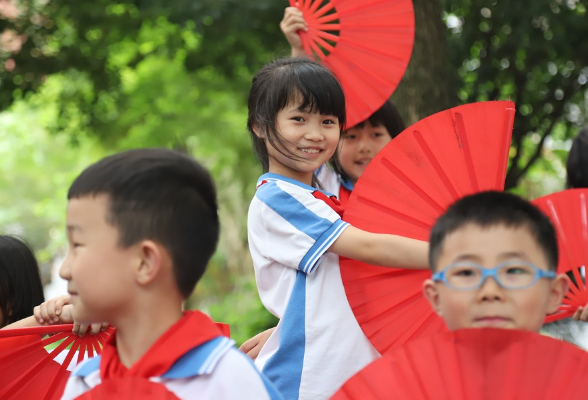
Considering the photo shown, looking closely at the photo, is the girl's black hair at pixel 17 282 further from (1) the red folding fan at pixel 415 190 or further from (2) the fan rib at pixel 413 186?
(2) the fan rib at pixel 413 186

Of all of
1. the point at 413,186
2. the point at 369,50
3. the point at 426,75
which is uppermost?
the point at 426,75

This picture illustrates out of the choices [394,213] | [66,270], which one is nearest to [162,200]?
[66,270]

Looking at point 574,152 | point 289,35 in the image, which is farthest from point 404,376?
point 574,152

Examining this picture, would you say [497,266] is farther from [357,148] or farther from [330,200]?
[357,148]

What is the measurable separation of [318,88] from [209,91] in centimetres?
553

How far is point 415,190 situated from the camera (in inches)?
103

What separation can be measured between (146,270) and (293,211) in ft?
2.36

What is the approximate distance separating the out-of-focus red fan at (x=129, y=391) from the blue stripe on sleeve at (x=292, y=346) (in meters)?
0.80

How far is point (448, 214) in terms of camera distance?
6.73 ft

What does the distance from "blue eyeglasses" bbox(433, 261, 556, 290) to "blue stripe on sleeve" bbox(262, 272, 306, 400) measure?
0.74m

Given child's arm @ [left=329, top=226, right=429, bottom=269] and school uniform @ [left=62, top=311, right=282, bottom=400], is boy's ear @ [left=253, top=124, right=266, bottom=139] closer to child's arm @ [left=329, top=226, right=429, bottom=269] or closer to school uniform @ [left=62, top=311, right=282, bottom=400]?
child's arm @ [left=329, top=226, right=429, bottom=269]

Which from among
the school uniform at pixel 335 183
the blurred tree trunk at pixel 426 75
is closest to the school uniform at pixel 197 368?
the school uniform at pixel 335 183

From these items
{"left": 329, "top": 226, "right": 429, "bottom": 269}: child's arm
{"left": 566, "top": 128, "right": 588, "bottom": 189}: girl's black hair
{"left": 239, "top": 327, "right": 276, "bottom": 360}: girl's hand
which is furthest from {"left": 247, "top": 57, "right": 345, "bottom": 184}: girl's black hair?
{"left": 566, "top": 128, "right": 588, "bottom": 189}: girl's black hair

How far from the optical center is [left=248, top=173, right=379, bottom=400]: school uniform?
8.37 ft
